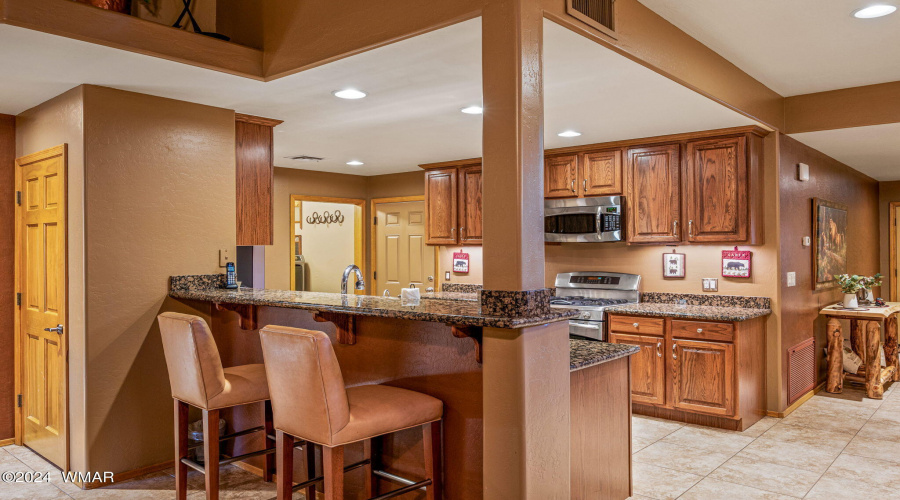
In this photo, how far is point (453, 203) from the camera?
6.23 metres

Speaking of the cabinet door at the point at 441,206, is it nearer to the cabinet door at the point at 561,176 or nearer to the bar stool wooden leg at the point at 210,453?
the cabinet door at the point at 561,176

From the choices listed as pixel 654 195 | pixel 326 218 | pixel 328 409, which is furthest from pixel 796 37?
pixel 326 218

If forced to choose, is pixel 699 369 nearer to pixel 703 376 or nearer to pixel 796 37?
pixel 703 376

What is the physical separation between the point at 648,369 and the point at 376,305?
274 cm

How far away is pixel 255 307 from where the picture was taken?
3.47 metres

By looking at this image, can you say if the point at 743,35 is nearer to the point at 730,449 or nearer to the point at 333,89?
the point at 333,89

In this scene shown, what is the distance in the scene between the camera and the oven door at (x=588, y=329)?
477cm

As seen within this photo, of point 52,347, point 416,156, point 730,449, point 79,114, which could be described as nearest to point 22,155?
point 79,114

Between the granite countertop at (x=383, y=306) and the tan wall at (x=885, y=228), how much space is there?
6824 millimetres

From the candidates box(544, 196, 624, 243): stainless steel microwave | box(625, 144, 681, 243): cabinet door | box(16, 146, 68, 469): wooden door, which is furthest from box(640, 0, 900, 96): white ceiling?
box(16, 146, 68, 469): wooden door

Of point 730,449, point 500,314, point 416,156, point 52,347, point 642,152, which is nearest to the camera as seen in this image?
point 500,314

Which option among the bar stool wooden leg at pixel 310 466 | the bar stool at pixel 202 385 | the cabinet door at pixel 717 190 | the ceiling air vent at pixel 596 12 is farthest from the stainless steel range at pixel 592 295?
the bar stool at pixel 202 385

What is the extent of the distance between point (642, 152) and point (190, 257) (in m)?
3.51

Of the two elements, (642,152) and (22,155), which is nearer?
(22,155)
